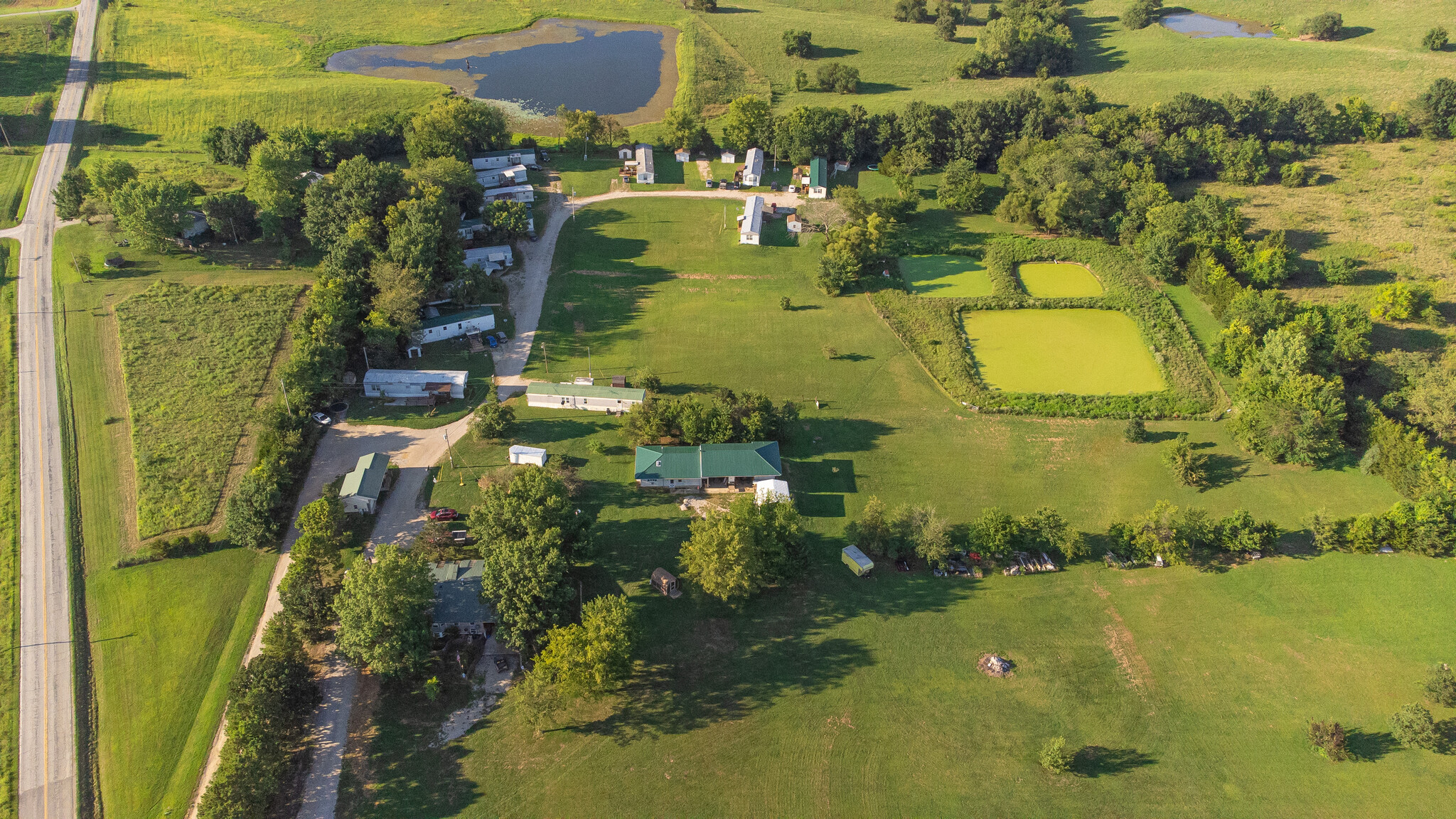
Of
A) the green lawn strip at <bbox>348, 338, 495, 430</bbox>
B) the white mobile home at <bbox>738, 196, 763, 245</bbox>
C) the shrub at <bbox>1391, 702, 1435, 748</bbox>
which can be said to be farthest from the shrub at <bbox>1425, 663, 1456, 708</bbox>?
the green lawn strip at <bbox>348, 338, 495, 430</bbox>

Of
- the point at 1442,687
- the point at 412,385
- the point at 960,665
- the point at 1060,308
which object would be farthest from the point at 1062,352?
the point at 412,385

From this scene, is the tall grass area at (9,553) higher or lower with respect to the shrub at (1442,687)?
higher

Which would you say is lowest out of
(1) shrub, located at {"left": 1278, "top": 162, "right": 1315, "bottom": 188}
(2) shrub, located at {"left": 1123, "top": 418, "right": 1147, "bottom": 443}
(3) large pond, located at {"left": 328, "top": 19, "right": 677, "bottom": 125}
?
(2) shrub, located at {"left": 1123, "top": 418, "right": 1147, "bottom": 443}

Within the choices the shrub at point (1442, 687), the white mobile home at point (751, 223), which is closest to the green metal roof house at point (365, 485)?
the white mobile home at point (751, 223)

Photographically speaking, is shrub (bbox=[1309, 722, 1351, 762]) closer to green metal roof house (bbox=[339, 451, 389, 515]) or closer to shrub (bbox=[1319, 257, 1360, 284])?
shrub (bbox=[1319, 257, 1360, 284])

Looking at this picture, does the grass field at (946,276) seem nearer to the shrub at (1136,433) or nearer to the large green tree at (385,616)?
the shrub at (1136,433)

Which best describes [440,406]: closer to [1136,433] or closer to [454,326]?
[454,326]
